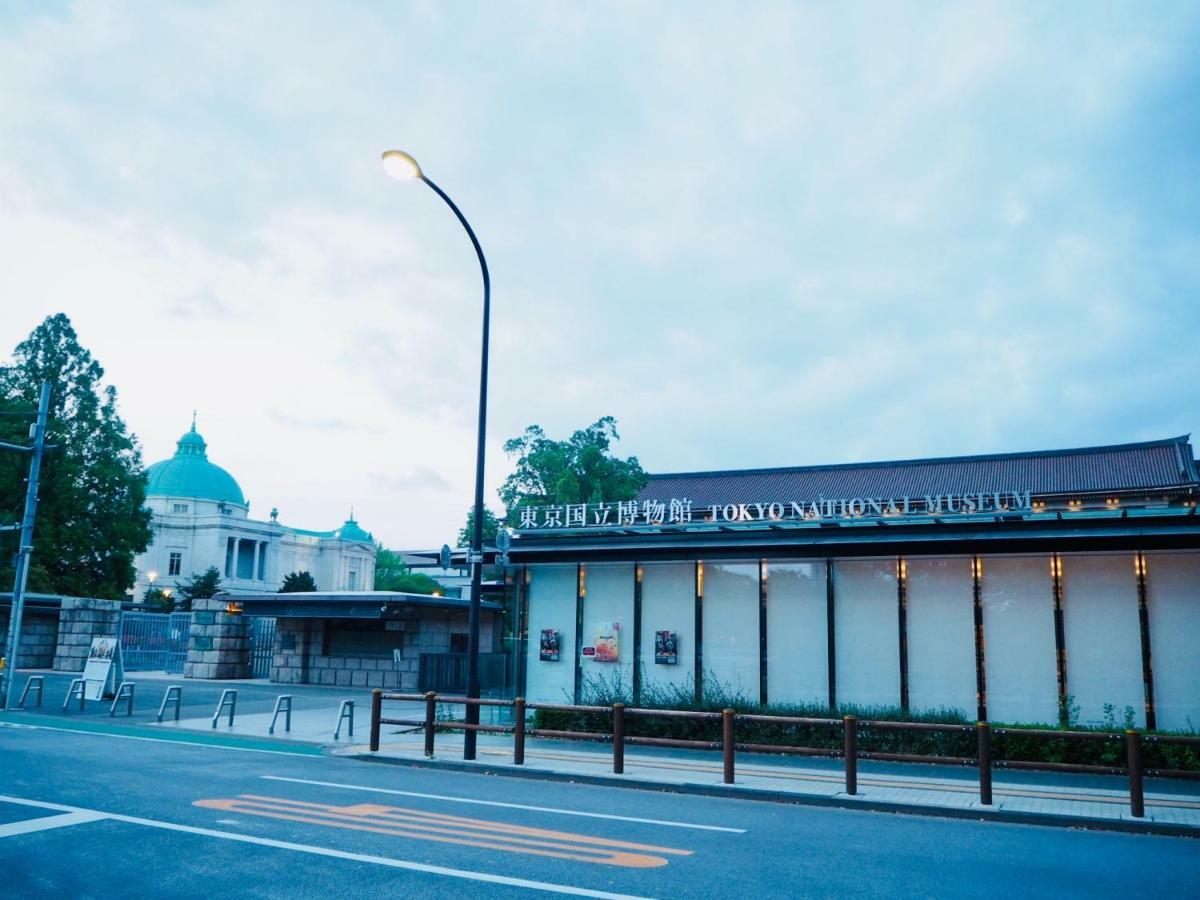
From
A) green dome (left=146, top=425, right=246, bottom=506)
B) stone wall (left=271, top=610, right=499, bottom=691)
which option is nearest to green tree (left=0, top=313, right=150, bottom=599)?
stone wall (left=271, top=610, right=499, bottom=691)

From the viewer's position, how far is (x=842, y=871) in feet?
28.4

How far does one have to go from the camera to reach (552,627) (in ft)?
72.1

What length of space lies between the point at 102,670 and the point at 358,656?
38.1 ft

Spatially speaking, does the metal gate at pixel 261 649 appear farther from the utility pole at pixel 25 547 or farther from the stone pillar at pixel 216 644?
the utility pole at pixel 25 547

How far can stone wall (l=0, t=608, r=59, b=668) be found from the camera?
40594mm

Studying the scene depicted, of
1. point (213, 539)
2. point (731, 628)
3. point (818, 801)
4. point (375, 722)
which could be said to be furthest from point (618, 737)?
point (213, 539)

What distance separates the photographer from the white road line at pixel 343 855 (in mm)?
7790

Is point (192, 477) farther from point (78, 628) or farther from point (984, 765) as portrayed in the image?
point (984, 765)

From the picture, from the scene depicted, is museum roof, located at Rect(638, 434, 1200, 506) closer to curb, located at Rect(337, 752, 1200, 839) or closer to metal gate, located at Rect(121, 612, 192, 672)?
metal gate, located at Rect(121, 612, 192, 672)

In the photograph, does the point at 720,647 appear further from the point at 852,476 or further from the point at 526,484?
the point at 852,476

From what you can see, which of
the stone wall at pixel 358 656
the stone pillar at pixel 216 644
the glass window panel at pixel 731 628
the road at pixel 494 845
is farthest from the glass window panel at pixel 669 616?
the stone pillar at pixel 216 644

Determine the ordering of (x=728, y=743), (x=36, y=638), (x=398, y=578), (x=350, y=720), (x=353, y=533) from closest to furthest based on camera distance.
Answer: (x=728, y=743) → (x=350, y=720) → (x=36, y=638) → (x=398, y=578) → (x=353, y=533)

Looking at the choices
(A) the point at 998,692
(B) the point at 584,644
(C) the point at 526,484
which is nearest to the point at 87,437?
(C) the point at 526,484

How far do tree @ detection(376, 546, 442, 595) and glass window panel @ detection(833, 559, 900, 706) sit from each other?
158 feet
